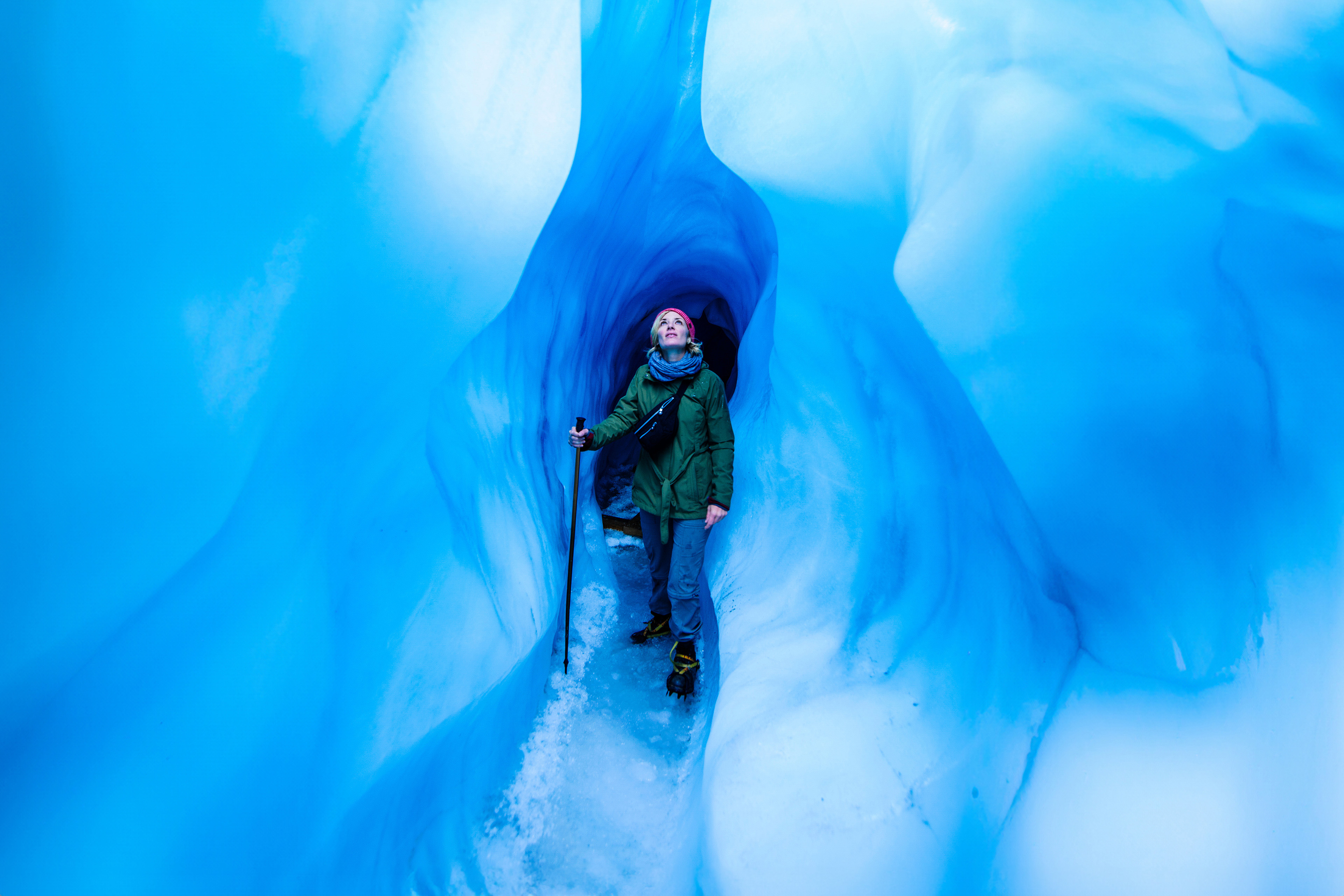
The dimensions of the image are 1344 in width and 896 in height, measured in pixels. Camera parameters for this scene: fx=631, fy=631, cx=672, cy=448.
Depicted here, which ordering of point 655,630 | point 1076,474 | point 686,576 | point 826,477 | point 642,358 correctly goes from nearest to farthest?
point 1076,474 < point 826,477 < point 686,576 < point 655,630 < point 642,358

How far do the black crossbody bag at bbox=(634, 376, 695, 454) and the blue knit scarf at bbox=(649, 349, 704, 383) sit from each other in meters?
0.03

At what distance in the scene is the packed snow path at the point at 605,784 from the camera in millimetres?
→ 1614

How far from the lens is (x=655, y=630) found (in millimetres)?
2502

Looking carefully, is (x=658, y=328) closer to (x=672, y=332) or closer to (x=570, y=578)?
(x=672, y=332)

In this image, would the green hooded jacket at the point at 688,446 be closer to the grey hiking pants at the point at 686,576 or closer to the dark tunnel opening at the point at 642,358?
the grey hiking pants at the point at 686,576

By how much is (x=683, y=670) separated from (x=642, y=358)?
323 centimetres

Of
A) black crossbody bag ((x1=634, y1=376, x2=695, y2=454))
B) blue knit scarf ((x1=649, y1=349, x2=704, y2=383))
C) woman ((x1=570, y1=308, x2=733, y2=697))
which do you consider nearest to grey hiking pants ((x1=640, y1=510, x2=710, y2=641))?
woman ((x1=570, y1=308, x2=733, y2=697))

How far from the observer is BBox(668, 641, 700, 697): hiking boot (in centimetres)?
222

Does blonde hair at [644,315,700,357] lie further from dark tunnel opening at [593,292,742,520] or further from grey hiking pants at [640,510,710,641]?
dark tunnel opening at [593,292,742,520]

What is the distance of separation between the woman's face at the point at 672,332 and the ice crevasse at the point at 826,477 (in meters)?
0.52

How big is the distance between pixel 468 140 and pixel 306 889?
65.0 inches

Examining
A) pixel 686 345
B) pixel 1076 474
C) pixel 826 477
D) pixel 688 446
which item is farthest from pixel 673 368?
pixel 1076 474

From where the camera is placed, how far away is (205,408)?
42.0 inches

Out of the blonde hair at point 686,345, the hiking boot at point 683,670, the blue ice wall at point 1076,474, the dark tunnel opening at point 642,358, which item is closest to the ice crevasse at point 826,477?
the blue ice wall at point 1076,474
